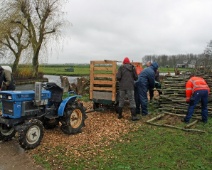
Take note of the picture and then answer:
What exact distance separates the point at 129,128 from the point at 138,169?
7.87 ft

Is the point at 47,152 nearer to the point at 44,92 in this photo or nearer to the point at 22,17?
the point at 44,92

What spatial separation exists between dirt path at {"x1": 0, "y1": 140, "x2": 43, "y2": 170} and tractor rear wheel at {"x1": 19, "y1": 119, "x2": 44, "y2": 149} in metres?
0.24

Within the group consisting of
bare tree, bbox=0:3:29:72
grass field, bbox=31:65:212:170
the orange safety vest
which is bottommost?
grass field, bbox=31:65:212:170

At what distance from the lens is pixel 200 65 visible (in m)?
10.5

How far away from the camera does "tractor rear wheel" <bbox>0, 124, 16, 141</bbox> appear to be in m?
5.62

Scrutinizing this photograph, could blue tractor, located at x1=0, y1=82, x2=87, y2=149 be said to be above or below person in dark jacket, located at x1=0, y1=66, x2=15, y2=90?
below

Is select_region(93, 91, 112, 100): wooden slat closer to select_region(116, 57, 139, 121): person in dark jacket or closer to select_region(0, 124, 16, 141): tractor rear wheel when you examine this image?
select_region(116, 57, 139, 121): person in dark jacket

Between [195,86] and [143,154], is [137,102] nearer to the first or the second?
[195,86]

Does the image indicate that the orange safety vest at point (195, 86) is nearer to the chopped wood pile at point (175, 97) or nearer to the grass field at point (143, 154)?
the chopped wood pile at point (175, 97)

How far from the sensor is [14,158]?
486 centimetres

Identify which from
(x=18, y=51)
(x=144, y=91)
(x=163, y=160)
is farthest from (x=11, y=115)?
(x=18, y=51)

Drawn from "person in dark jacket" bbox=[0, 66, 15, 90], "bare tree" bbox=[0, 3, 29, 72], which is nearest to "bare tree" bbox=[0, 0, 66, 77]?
"bare tree" bbox=[0, 3, 29, 72]

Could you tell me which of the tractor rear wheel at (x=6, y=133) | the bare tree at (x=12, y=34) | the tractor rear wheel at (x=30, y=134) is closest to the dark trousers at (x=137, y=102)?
the tractor rear wheel at (x=30, y=134)

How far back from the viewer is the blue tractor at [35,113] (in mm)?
5113
